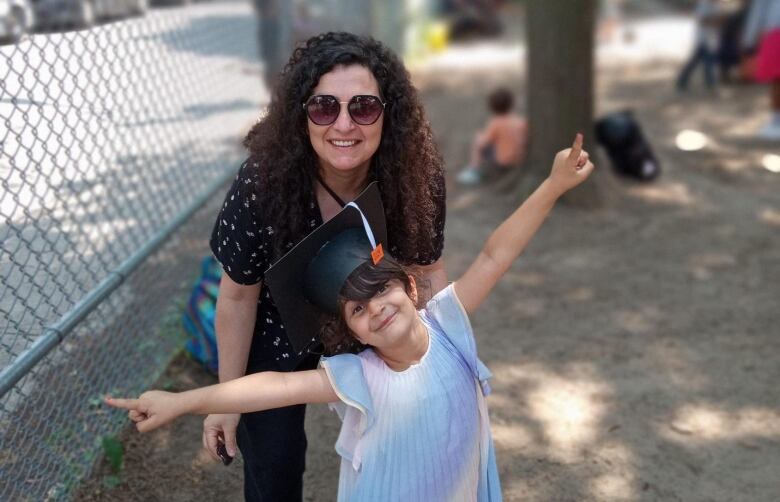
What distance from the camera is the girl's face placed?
1.86m

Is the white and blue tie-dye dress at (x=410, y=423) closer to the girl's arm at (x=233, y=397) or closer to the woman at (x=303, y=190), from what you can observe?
the girl's arm at (x=233, y=397)

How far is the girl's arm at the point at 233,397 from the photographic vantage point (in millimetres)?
1721

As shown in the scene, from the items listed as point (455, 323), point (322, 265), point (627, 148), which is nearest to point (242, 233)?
point (322, 265)

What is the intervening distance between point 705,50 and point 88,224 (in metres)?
8.08

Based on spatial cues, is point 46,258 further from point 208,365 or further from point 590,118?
point 590,118

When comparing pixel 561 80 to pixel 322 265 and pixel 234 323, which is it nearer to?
pixel 234 323

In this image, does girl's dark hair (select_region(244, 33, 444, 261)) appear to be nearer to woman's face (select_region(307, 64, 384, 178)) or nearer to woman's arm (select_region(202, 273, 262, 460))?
woman's face (select_region(307, 64, 384, 178))

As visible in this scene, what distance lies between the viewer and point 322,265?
6.16 feet

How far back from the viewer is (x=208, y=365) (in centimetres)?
349

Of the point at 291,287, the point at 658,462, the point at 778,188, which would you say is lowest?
the point at 778,188

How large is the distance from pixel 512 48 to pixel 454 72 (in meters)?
2.99

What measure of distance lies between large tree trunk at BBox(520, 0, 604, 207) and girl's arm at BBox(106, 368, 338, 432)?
394cm

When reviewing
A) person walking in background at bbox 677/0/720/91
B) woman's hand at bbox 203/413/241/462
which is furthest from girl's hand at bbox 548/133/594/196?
person walking in background at bbox 677/0/720/91

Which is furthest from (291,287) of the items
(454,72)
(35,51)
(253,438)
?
(454,72)
